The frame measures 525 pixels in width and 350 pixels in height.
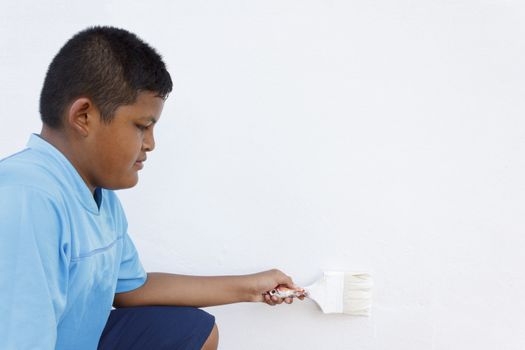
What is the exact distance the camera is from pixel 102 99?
760mm

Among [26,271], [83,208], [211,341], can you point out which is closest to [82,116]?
[83,208]

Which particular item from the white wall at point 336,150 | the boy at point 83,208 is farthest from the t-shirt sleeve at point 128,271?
the white wall at point 336,150

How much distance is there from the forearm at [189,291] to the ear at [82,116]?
0.40m

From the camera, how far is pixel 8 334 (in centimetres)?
63

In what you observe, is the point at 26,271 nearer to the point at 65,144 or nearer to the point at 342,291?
the point at 65,144

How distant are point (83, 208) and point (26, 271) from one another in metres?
0.17

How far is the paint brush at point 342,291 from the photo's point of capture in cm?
115

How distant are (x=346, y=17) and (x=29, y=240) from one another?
2.59 ft

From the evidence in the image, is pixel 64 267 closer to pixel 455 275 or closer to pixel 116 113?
pixel 116 113

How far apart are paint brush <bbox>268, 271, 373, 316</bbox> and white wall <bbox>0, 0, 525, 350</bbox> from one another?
0.03 m

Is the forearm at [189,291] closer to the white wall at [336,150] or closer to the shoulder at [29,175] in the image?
the white wall at [336,150]

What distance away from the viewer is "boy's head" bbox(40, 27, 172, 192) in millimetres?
759

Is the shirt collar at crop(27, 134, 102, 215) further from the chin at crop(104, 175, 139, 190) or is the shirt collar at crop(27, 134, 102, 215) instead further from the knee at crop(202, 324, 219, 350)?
the knee at crop(202, 324, 219, 350)

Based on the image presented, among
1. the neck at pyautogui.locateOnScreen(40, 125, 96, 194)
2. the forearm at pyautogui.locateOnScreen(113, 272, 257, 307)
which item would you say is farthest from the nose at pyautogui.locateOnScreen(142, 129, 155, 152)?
the forearm at pyautogui.locateOnScreen(113, 272, 257, 307)
